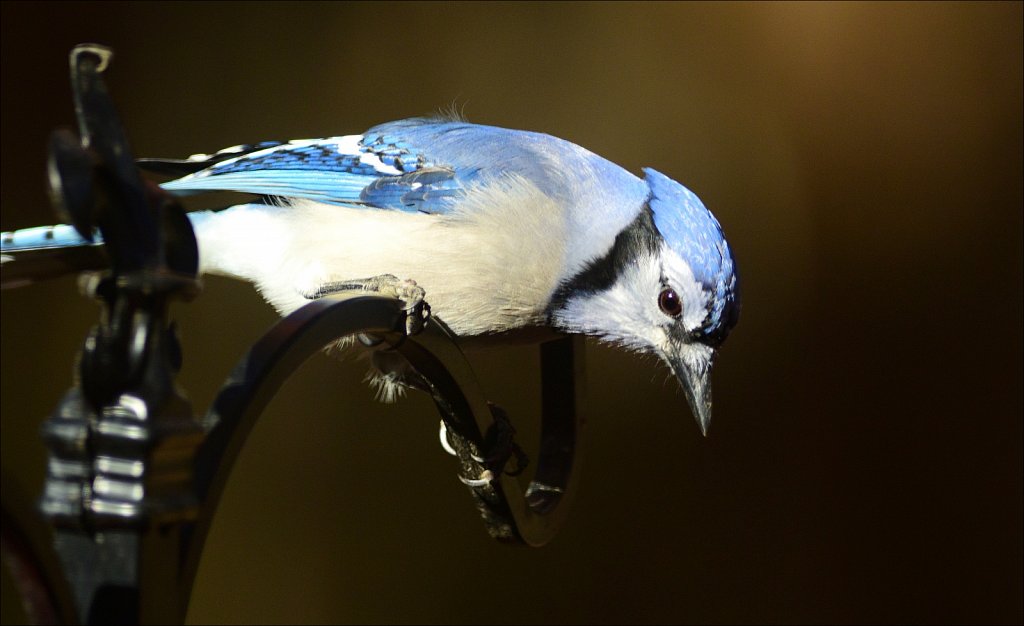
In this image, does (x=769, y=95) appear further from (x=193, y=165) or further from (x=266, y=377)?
(x=266, y=377)

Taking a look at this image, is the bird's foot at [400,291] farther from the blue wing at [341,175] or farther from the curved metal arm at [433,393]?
the blue wing at [341,175]

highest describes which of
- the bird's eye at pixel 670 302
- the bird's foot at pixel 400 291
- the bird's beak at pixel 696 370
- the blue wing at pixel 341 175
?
the blue wing at pixel 341 175

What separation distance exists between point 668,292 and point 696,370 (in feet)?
0.25

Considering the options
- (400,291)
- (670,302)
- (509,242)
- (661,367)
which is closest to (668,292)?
(670,302)

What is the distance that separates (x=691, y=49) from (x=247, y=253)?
985 mm

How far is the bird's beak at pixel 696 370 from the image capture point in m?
0.88

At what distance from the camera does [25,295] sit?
170cm

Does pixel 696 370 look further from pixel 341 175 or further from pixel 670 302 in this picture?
pixel 341 175

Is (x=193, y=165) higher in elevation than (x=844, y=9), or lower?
lower

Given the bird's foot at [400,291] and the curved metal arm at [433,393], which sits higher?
the bird's foot at [400,291]

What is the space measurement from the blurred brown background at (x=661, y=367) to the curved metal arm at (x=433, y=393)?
2.31 feet

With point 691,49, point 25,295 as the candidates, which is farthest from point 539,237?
point 25,295

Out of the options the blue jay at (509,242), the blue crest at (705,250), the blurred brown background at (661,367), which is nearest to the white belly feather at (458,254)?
the blue jay at (509,242)

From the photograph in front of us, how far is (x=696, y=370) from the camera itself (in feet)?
2.90
